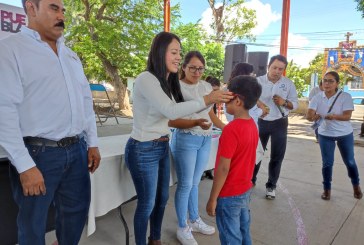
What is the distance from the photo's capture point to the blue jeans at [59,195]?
1.41m

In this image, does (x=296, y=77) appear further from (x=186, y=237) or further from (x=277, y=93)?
(x=186, y=237)

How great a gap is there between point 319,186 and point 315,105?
1.33m

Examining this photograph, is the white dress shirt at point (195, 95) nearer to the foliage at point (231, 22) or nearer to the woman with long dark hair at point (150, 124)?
the woman with long dark hair at point (150, 124)

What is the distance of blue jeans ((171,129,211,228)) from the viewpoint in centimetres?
222

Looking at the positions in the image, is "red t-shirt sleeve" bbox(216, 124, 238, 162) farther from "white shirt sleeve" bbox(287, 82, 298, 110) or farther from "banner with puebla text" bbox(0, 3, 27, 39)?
"banner with puebla text" bbox(0, 3, 27, 39)

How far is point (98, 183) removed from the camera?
2041 mm

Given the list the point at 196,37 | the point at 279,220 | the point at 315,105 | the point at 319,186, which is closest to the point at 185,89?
the point at 279,220

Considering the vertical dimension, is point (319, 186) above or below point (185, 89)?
below

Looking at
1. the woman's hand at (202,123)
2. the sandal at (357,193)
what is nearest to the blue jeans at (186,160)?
the woman's hand at (202,123)

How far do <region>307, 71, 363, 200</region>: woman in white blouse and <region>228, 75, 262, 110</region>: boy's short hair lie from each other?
2.08 meters

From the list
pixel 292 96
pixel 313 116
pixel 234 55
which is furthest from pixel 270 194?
pixel 234 55

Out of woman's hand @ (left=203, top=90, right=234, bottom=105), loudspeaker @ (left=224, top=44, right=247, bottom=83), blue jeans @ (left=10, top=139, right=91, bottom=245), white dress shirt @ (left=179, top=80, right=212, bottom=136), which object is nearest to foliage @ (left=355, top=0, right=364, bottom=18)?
loudspeaker @ (left=224, top=44, right=247, bottom=83)

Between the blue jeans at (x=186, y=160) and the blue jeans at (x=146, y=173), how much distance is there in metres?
0.22

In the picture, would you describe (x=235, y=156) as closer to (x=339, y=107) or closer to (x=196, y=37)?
(x=339, y=107)
